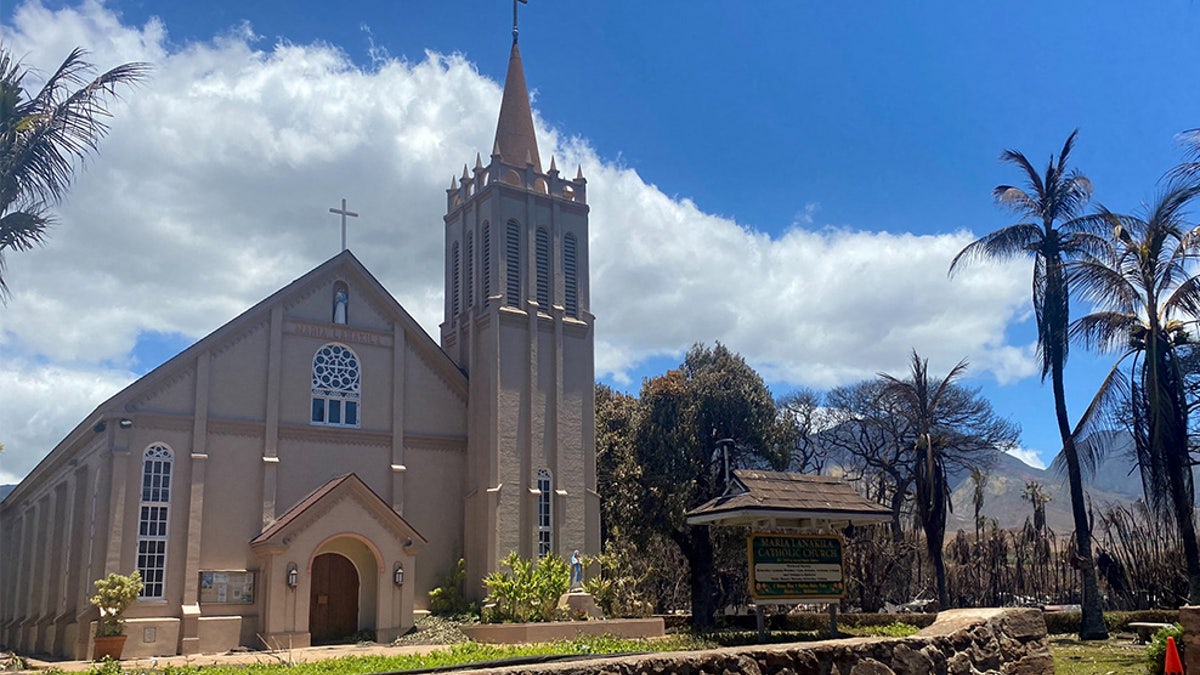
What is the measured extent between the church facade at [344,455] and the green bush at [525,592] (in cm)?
159

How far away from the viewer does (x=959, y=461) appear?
4481 centimetres

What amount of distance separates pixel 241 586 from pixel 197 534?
71.3 inches

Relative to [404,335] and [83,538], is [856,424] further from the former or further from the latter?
[83,538]

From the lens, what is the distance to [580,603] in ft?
98.5

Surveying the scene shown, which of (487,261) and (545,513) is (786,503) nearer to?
(545,513)

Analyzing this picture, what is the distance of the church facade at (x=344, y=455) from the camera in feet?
87.6

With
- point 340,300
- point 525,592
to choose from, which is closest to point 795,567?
point 525,592

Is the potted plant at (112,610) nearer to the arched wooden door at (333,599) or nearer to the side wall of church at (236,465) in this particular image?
the side wall of church at (236,465)

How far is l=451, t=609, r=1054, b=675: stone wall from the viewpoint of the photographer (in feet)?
33.0

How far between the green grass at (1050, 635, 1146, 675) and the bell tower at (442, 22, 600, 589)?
14245 millimetres

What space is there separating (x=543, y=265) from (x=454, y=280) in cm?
348

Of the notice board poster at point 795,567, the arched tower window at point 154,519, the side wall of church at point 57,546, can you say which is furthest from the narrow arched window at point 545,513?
the notice board poster at point 795,567

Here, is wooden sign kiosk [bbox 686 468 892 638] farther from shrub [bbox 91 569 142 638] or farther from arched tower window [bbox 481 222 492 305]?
arched tower window [bbox 481 222 492 305]

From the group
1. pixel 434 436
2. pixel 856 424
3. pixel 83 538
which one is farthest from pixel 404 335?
pixel 856 424
